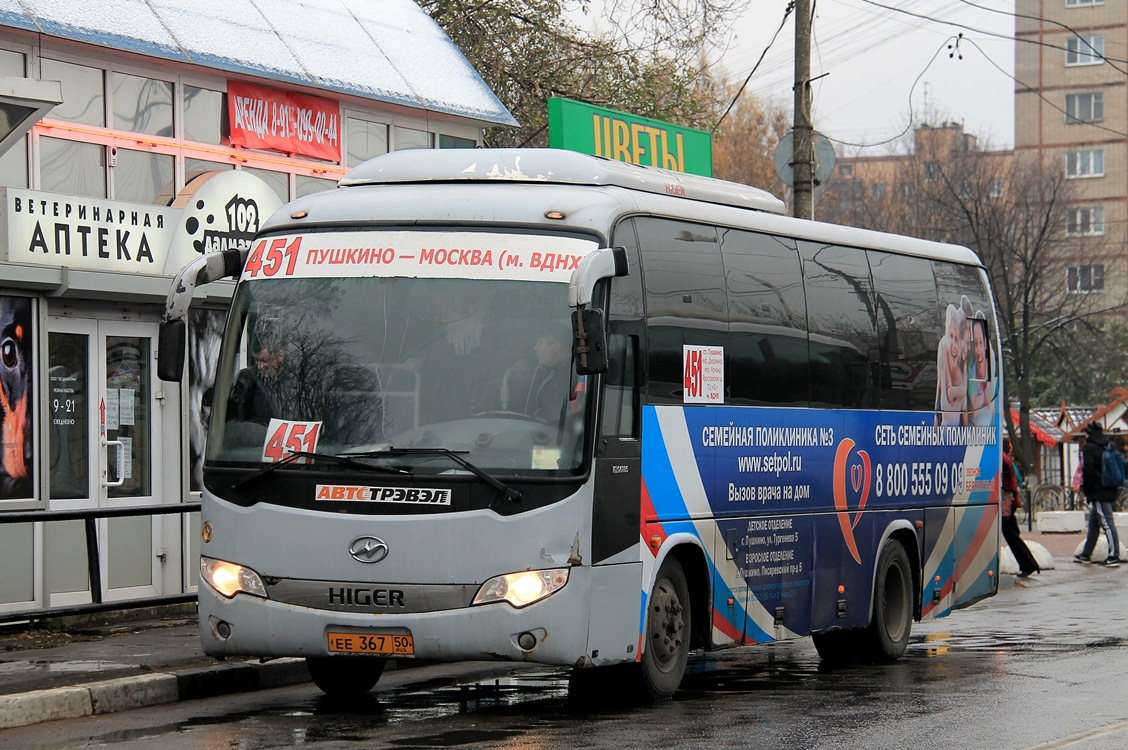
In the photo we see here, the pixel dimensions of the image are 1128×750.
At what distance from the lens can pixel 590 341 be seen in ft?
31.0

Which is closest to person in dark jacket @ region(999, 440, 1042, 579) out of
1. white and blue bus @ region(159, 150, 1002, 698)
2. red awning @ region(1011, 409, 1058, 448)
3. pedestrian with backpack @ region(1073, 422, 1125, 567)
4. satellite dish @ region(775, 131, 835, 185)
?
pedestrian with backpack @ region(1073, 422, 1125, 567)

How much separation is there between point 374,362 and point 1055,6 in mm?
86293

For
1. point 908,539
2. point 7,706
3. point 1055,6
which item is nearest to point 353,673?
point 7,706

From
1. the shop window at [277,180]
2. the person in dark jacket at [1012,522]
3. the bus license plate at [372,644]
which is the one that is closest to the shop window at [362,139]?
the shop window at [277,180]

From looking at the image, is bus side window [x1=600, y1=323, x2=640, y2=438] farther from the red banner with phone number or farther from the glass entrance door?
the red banner with phone number

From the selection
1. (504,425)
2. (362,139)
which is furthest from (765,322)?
(362,139)

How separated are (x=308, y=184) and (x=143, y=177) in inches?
93.6

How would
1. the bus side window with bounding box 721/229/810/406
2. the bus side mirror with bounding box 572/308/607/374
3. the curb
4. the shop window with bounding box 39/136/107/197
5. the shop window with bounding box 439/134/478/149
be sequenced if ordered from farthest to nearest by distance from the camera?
the shop window with bounding box 439/134/478/149 → the shop window with bounding box 39/136/107/197 → the bus side window with bounding box 721/229/810/406 → the curb → the bus side mirror with bounding box 572/308/607/374

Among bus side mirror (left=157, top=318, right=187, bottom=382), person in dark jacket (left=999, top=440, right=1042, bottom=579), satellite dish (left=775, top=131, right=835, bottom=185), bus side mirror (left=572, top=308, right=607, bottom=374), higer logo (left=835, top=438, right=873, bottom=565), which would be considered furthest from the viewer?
person in dark jacket (left=999, top=440, right=1042, bottom=579)

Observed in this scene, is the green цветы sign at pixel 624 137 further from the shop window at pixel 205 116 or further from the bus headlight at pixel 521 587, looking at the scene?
the bus headlight at pixel 521 587

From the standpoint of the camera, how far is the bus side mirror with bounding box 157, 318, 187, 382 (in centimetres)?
1048

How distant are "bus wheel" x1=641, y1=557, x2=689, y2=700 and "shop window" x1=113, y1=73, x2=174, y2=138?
24.9ft

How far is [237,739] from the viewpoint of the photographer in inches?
360

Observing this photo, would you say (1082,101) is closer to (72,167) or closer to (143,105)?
(143,105)
